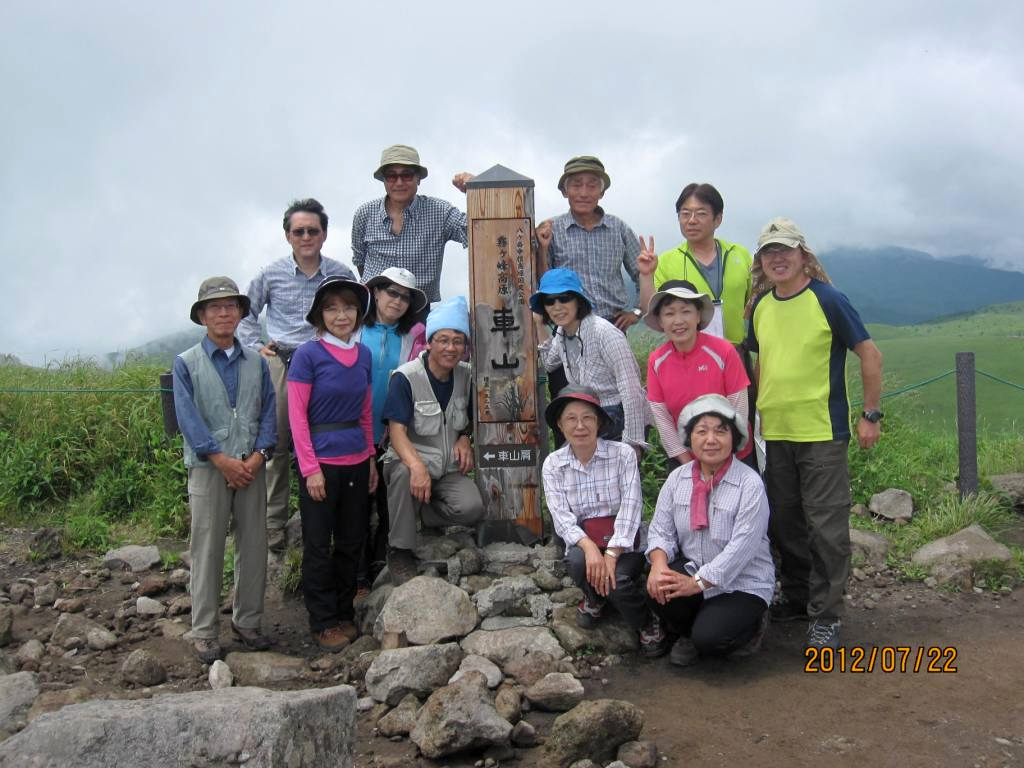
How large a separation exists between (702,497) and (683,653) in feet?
3.06

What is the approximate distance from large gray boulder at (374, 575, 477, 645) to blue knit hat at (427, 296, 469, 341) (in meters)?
1.65

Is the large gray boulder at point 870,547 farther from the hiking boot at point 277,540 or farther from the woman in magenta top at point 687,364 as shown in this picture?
the hiking boot at point 277,540

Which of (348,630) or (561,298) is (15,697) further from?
(561,298)

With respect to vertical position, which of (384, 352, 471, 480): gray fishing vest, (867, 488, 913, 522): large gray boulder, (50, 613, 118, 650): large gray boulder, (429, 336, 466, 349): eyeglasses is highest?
(429, 336, 466, 349): eyeglasses

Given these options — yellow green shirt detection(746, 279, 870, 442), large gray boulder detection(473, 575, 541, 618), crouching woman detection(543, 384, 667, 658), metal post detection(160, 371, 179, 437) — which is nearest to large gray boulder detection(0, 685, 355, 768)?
crouching woman detection(543, 384, 667, 658)

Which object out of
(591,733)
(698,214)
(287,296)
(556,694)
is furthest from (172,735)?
(698,214)

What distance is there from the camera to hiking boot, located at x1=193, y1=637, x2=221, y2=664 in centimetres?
511

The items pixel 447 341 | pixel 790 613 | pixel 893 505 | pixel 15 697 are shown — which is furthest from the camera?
pixel 893 505

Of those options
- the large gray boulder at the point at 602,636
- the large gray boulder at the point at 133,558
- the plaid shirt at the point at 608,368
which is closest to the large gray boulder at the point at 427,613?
the large gray boulder at the point at 602,636

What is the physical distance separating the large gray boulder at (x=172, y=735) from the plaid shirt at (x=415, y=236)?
4.02 m

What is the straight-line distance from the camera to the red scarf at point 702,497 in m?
4.61

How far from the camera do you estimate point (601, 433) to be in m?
5.18

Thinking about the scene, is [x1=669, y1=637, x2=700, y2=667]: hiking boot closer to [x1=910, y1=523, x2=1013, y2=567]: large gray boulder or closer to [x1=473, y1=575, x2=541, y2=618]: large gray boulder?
[x1=473, y1=575, x2=541, y2=618]: large gray boulder

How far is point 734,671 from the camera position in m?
4.69
